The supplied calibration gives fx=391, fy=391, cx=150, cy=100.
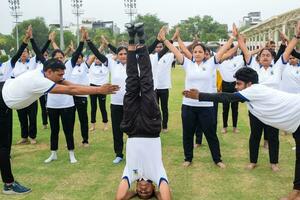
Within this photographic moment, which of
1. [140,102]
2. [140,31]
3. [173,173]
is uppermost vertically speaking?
[140,31]

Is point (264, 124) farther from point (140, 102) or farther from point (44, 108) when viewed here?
point (44, 108)

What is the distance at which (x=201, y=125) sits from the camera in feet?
23.9

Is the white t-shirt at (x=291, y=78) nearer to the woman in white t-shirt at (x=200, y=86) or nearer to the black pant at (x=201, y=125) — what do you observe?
the woman in white t-shirt at (x=200, y=86)

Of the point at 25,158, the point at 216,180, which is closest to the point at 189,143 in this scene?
the point at 216,180

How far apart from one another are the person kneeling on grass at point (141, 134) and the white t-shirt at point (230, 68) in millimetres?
4727

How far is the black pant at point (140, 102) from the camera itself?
571 centimetres

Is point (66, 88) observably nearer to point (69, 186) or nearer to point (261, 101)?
point (69, 186)

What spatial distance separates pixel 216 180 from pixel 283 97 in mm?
2034

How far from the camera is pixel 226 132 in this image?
10.2 m

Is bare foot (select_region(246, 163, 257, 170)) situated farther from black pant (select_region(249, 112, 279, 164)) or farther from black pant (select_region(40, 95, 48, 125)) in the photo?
black pant (select_region(40, 95, 48, 125))

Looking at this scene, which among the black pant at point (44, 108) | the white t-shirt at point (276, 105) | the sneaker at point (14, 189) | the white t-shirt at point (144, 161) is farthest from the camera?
the black pant at point (44, 108)

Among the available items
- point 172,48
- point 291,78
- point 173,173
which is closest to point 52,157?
point 173,173

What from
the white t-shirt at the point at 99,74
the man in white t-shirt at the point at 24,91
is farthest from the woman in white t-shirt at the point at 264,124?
the white t-shirt at the point at 99,74

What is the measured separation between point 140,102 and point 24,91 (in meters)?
1.69
